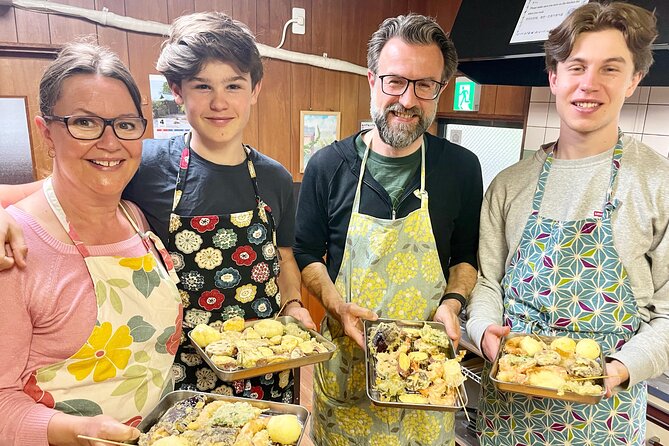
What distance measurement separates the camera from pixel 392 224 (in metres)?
1.55

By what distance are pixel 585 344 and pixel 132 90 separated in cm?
128

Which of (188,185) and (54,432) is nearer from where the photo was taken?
(54,432)

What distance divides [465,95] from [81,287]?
110 inches

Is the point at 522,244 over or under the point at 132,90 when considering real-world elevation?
under

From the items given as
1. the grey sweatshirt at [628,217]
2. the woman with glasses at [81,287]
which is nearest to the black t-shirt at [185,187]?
the woman with glasses at [81,287]

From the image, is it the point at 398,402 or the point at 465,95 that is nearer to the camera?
the point at 398,402

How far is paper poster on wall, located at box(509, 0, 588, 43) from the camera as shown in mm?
1774

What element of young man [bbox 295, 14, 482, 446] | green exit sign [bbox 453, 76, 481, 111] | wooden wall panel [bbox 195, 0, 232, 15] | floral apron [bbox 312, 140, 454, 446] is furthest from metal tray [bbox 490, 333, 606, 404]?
wooden wall panel [bbox 195, 0, 232, 15]

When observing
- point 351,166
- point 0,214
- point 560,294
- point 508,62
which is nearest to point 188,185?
point 0,214

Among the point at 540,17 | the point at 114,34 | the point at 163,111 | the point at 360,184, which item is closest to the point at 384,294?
the point at 360,184

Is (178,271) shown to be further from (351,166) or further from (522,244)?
(522,244)

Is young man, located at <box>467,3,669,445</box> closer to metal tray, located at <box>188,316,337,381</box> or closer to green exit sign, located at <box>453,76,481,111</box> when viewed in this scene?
metal tray, located at <box>188,316,337,381</box>

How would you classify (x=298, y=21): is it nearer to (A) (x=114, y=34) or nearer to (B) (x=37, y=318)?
(A) (x=114, y=34)

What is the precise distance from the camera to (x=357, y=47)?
3600 mm
